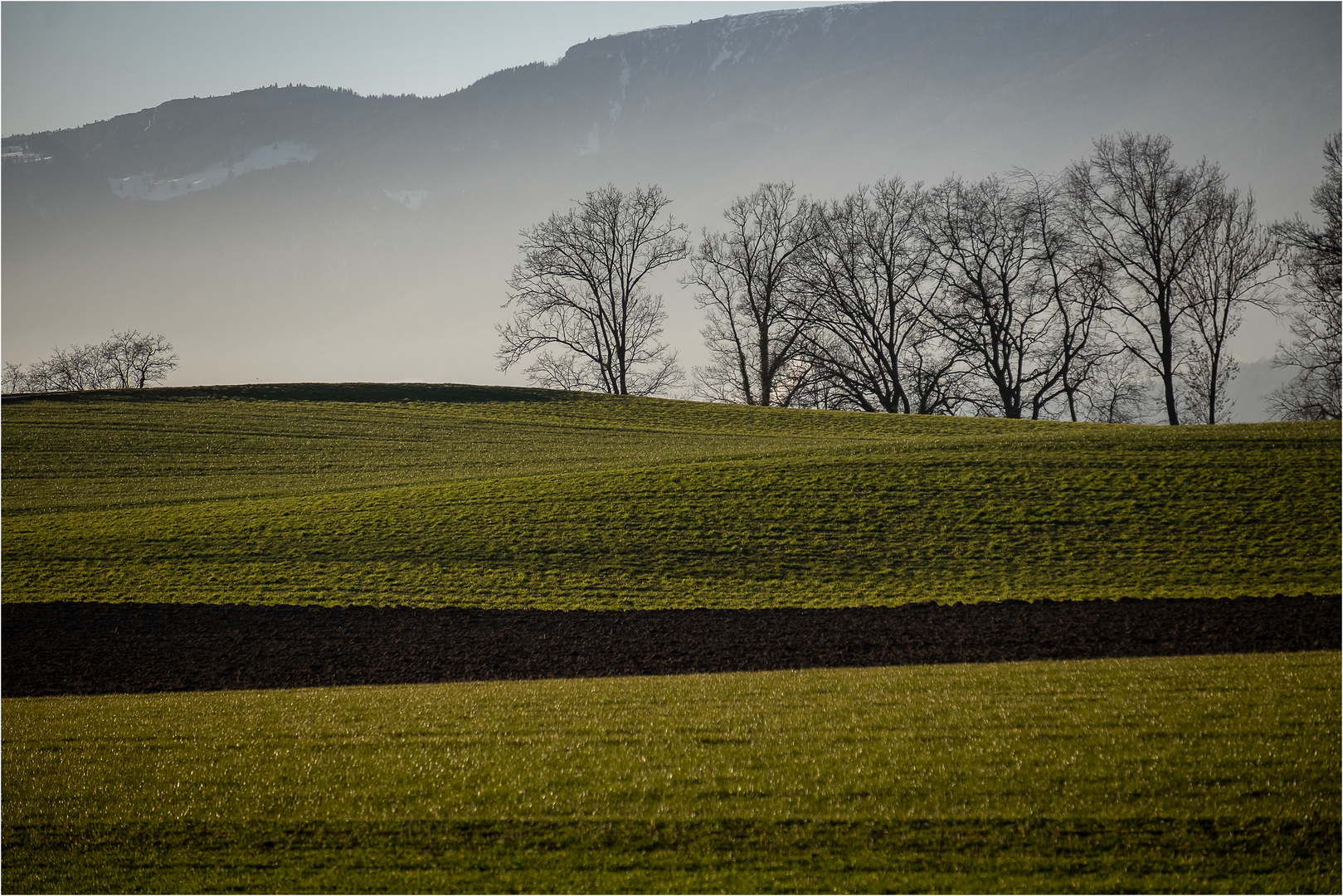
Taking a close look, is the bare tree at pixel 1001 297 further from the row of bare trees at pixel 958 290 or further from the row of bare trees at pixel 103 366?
the row of bare trees at pixel 103 366

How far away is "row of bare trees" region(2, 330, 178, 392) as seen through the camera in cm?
7688

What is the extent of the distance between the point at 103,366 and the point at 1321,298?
96.5m

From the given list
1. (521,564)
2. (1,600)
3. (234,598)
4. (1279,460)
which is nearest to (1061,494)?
(1279,460)

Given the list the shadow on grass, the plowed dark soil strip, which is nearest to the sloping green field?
the plowed dark soil strip

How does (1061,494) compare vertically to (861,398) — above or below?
below

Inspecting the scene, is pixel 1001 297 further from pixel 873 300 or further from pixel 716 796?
pixel 716 796

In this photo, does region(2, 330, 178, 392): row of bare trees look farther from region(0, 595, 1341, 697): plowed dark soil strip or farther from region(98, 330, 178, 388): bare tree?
region(0, 595, 1341, 697): plowed dark soil strip

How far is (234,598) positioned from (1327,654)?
22049 millimetres

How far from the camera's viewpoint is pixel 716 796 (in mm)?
8125

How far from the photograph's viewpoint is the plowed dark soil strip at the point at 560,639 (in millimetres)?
14906

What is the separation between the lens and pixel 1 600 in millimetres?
19359

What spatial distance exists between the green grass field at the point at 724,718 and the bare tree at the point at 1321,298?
18.8 m

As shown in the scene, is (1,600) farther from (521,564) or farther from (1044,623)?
(1044,623)

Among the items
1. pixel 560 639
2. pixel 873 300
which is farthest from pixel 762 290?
pixel 560 639
